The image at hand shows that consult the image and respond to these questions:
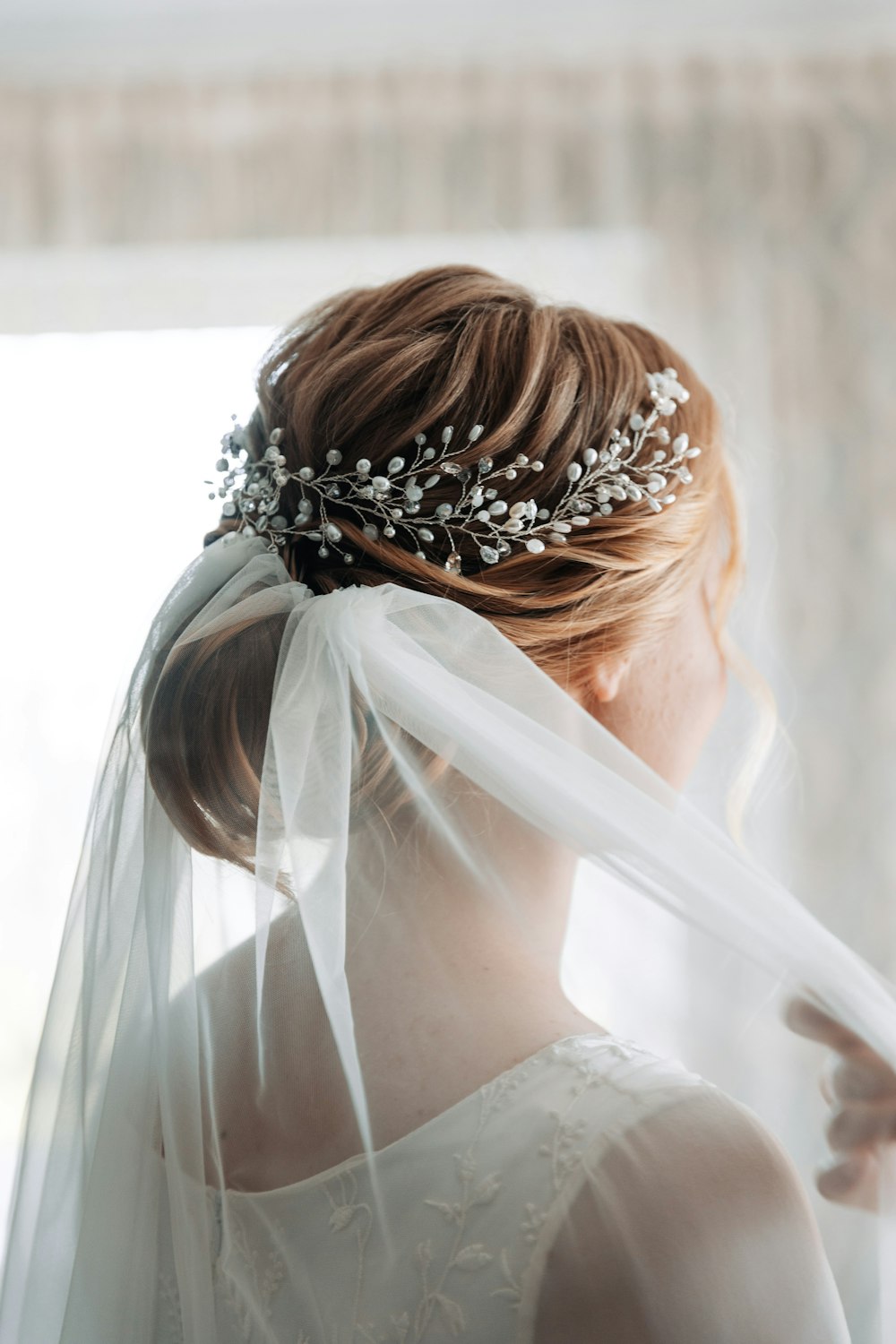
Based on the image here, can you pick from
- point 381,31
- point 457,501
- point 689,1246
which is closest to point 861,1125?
point 689,1246

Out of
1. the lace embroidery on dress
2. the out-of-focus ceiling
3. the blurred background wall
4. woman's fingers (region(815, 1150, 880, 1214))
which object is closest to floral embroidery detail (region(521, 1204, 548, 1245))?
the lace embroidery on dress

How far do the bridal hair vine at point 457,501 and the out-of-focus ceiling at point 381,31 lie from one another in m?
1.45

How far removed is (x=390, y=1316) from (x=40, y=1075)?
0.29 m

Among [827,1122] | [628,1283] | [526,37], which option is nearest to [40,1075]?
[628,1283]

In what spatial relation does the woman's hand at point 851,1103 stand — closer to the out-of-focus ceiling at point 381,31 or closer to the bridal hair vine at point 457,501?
the bridal hair vine at point 457,501

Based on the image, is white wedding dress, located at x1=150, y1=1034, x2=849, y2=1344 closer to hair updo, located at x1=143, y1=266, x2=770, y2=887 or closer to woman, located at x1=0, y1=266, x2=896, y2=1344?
woman, located at x1=0, y1=266, x2=896, y2=1344

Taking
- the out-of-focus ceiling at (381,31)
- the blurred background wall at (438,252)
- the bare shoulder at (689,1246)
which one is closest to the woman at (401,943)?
the bare shoulder at (689,1246)

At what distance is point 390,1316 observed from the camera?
1.93 feet

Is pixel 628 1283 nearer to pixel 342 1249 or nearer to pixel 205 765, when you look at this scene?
pixel 342 1249

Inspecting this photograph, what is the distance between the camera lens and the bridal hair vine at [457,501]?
0.77 m

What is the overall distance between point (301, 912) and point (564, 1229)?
0.74 ft

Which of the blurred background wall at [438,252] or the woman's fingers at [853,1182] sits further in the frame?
the blurred background wall at [438,252]

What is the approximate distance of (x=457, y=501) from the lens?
78 centimetres

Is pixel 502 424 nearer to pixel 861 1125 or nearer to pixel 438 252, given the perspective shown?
pixel 861 1125
